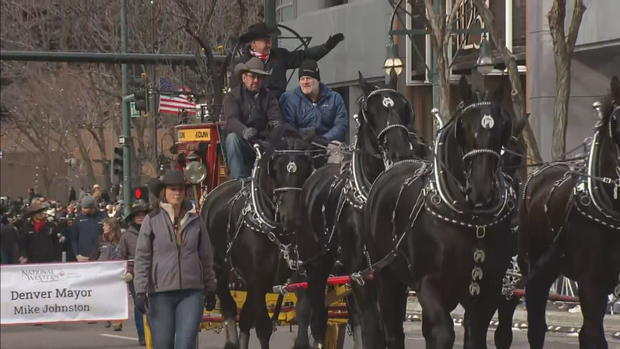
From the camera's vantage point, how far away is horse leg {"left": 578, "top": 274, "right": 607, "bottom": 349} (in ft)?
39.2

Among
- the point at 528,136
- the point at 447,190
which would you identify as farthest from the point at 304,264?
the point at 528,136

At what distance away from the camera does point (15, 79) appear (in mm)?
67875

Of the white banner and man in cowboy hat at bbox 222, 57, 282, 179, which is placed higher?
man in cowboy hat at bbox 222, 57, 282, 179

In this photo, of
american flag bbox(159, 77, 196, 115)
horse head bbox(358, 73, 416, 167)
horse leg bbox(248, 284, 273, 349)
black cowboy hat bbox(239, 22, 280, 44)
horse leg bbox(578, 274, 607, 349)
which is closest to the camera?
horse leg bbox(578, 274, 607, 349)

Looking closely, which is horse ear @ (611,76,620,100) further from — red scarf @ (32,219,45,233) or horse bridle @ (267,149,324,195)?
red scarf @ (32,219,45,233)

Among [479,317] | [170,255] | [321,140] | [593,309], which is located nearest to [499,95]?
[479,317]

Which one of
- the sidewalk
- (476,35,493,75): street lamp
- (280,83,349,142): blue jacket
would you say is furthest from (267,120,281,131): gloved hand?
(476,35,493,75): street lamp

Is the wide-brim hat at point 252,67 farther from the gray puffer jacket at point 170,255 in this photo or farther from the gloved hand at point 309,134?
the gray puffer jacket at point 170,255

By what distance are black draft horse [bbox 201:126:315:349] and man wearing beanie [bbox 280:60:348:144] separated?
2.14 feet

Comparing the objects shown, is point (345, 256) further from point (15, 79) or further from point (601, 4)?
point (15, 79)

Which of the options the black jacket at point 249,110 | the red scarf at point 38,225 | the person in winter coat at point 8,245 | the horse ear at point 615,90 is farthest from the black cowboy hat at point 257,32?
the red scarf at point 38,225

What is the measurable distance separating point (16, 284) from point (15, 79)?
5082cm

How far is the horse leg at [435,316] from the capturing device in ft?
35.8

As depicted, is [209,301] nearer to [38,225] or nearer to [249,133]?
[249,133]
